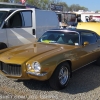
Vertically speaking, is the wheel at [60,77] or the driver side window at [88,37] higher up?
the driver side window at [88,37]

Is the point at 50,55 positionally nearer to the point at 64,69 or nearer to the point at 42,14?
the point at 64,69

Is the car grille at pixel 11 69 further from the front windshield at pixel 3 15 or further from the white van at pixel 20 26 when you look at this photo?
the front windshield at pixel 3 15

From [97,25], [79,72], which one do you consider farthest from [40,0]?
[79,72]

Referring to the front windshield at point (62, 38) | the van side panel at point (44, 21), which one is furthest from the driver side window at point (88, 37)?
the van side panel at point (44, 21)

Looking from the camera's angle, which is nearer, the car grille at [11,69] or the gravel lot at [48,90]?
the gravel lot at [48,90]

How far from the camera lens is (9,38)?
7.34 meters

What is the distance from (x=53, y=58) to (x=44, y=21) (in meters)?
4.20

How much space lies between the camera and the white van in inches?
284

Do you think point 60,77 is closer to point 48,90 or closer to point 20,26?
point 48,90

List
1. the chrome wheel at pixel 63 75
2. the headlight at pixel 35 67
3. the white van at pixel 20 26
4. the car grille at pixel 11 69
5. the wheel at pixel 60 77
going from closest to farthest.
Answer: the headlight at pixel 35 67
the car grille at pixel 11 69
the wheel at pixel 60 77
the chrome wheel at pixel 63 75
the white van at pixel 20 26

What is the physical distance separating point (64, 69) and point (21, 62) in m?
1.18

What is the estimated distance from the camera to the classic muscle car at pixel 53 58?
4.27 m

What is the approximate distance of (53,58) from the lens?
449 centimetres

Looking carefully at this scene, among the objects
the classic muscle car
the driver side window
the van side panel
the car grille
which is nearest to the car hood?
the classic muscle car
